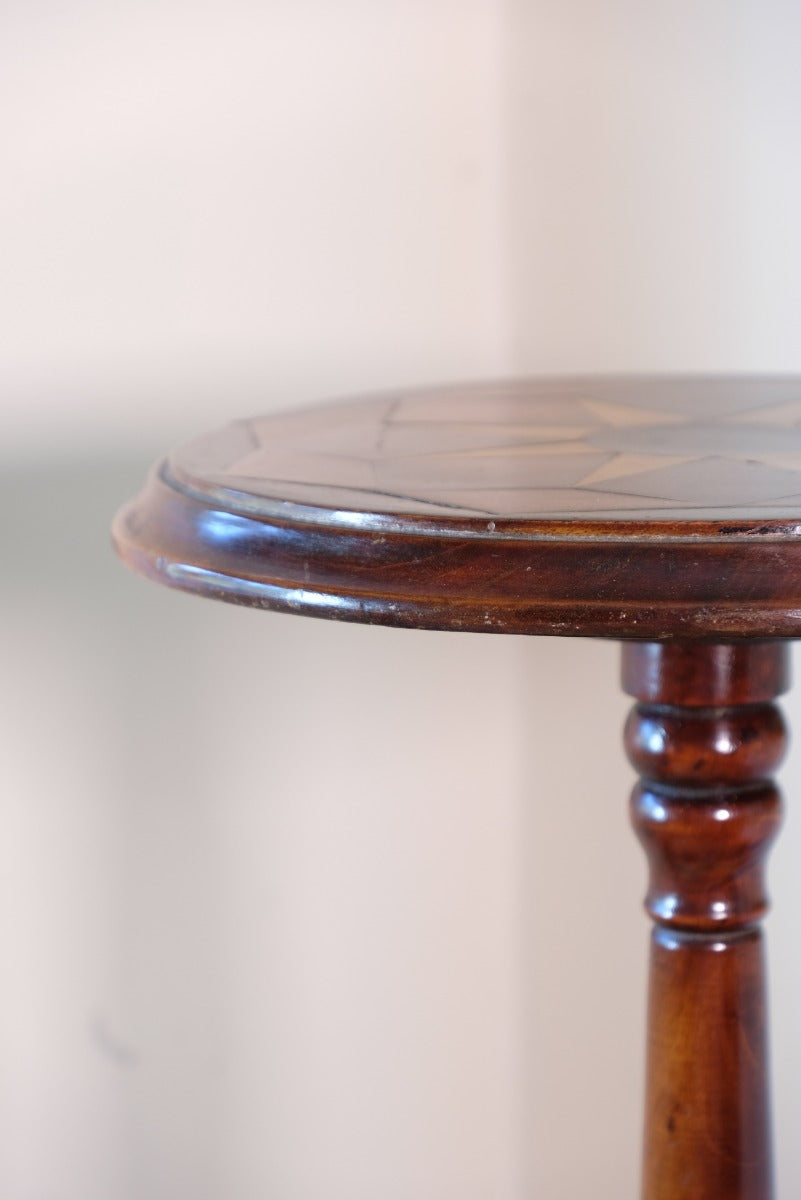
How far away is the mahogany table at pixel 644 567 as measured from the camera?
43 centimetres

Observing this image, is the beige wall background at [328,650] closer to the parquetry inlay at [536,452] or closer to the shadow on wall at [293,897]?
the shadow on wall at [293,897]

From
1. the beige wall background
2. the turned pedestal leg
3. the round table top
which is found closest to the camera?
the round table top

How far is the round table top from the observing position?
1.40 feet

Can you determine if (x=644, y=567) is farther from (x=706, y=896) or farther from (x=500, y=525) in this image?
(x=706, y=896)

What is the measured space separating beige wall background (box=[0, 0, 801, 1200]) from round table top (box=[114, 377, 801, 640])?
0.34m

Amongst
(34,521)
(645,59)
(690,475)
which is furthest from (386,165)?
(690,475)

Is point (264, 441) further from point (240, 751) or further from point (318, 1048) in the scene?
point (318, 1048)

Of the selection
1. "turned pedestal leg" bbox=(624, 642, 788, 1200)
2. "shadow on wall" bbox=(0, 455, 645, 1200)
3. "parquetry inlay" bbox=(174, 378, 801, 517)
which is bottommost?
"shadow on wall" bbox=(0, 455, 645, 1200)

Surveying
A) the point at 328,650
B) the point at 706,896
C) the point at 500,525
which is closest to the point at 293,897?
the point at 328,650

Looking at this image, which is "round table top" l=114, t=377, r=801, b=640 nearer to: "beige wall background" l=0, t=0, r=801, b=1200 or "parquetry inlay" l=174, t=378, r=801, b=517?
"parquetry inlay" l=174, t=378, r=801, b=517

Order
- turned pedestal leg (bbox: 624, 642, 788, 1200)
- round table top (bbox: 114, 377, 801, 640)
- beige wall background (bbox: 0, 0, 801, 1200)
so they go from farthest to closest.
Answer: beige wall background (bbox: 0, 0, 801, 1200) < turned pedestal leg (bbox: 624, 642, 788, 1200) < round table top (bbox: 114, 377, 801, 640)

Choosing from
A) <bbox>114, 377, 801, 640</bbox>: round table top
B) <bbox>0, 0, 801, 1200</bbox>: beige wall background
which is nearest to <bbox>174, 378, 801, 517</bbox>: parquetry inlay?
<bbox>114, 377, 801, 640</bbox>: round table top

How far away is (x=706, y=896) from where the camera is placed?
0.63 m

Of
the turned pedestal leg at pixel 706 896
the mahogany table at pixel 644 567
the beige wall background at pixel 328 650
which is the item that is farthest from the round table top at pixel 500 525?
the beige wall background at pixel 328 650
